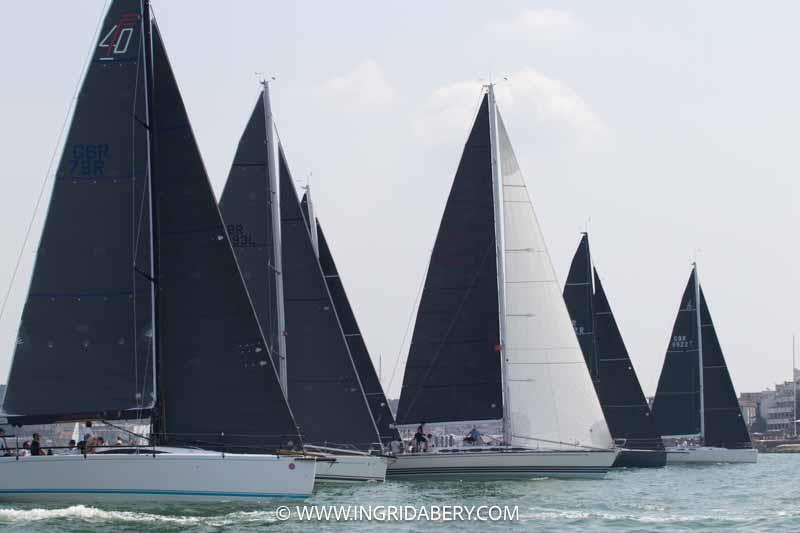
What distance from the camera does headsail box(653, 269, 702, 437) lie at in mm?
71375

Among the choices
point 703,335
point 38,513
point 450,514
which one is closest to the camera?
point 38,513

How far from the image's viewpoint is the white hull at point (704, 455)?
6888 centimetres

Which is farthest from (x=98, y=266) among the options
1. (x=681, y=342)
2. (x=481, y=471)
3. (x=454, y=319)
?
(x=681, y=342)

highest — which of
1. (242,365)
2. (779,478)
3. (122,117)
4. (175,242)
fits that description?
(122,117)

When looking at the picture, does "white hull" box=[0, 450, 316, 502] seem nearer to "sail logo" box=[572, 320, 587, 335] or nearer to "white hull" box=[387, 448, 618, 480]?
"white hull" box=[387, 448, 618, 480]

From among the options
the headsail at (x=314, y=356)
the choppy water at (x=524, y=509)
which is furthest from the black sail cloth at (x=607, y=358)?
the headsail at (x=314, y=356)

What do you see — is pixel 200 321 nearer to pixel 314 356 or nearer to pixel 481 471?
pixel 314 356

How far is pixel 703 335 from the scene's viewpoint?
71500 mm

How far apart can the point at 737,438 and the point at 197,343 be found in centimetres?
4616

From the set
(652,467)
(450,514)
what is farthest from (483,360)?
(652,467)

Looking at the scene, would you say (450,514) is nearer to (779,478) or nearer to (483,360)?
(483,360)

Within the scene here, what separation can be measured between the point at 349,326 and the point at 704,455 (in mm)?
27021

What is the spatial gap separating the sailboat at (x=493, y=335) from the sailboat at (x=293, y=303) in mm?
3068

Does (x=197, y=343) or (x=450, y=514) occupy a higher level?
(x=197, y=343)
